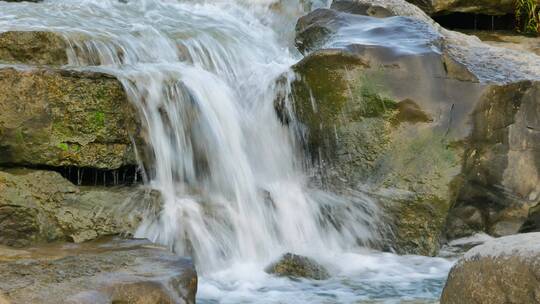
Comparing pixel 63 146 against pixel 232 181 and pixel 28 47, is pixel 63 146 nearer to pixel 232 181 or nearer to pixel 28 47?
pixel 28 47

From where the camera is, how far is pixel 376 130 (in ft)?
24.2

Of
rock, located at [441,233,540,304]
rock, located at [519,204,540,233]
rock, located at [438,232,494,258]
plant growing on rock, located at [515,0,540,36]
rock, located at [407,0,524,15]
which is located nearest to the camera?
rock, located at [441,233,540,304]

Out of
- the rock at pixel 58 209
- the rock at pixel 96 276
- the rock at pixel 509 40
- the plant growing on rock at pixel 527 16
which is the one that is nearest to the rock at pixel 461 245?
the rock at pixel 58 209

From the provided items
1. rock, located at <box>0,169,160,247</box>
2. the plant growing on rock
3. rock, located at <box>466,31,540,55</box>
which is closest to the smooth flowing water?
rock, located at <box>0,169,160,247</box>

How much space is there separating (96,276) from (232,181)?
262 centimetres

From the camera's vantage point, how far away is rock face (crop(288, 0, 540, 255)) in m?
7.28

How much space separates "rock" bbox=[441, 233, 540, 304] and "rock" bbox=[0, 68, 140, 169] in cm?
341

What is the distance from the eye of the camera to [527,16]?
475 inches

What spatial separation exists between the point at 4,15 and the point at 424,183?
14.9ft

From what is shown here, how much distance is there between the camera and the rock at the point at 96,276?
4449mm

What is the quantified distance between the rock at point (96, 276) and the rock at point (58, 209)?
21.3 inches

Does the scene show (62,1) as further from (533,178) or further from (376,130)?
(533,178)

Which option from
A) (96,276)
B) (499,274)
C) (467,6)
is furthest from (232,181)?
(467,6)

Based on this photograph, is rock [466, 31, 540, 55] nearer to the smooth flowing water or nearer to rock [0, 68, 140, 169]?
the smooth flowing water
